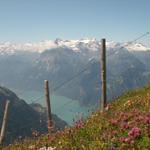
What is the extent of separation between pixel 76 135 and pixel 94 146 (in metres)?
2.73

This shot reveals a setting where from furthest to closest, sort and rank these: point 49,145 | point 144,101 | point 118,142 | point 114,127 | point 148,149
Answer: point 144,101 → point 49,145 → point 114,127 → point 118,142 → point 148,149

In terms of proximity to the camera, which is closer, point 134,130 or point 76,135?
point 134,130

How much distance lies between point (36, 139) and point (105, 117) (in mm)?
4275

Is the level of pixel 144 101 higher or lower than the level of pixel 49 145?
higher

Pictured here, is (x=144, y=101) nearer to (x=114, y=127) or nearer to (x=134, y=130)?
(x=114, y=127)

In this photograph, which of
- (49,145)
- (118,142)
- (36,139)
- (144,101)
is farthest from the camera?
(36,139)

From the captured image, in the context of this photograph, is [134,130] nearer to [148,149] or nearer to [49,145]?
[148,149]

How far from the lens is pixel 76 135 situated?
15.9m

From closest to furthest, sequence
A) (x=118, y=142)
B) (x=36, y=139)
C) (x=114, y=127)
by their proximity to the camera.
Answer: (x=118, y=142)
(x=114, y=127)
(x=36, y=139)

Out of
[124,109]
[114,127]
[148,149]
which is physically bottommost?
[148,149]

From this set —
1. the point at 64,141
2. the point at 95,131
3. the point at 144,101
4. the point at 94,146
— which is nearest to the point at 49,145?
the point at 64,141

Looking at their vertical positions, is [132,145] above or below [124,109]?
below

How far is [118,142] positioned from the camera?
12992 millimetres

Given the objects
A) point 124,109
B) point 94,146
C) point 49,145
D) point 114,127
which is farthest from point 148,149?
point 124,109
